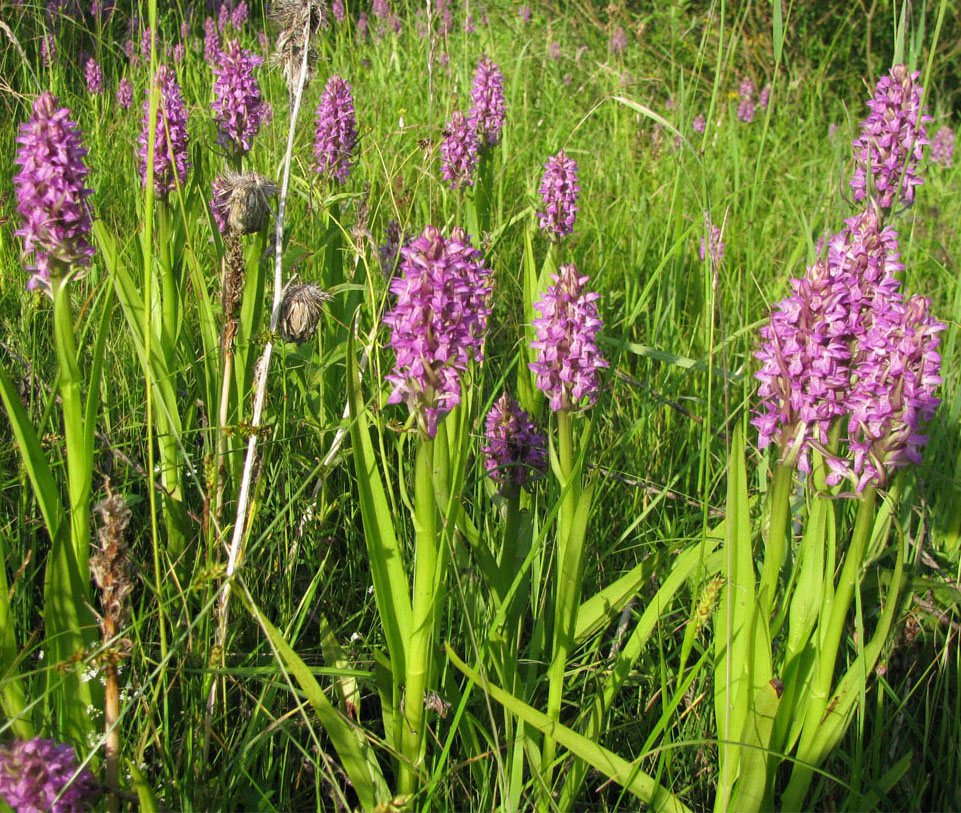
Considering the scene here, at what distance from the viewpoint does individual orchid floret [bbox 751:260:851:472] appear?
1.40 metres

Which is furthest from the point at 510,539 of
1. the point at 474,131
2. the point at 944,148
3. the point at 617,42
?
the point at 944,148

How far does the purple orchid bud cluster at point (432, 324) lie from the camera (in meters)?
1.40

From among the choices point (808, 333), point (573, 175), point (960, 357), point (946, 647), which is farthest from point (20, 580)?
point (960, 357)

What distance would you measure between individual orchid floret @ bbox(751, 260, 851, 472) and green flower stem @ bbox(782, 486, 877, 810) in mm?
172

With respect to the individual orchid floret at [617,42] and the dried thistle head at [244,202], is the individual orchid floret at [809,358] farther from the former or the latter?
the individual orchid floret at [617,42]

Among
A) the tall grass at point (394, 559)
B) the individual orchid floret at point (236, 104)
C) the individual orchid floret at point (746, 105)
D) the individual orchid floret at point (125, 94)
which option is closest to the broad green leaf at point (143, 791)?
the tall grass at point (394, 559)

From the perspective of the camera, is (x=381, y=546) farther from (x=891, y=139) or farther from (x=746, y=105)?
(x=746, y=105)

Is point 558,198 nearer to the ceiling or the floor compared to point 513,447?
nearer to the ceiling

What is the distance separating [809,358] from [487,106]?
111 inches

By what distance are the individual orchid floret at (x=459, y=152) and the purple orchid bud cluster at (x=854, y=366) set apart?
234 cm

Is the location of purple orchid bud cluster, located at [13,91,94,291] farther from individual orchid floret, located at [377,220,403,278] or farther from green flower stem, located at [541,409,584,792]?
individual orchid floret, located at [377,220,403,278]

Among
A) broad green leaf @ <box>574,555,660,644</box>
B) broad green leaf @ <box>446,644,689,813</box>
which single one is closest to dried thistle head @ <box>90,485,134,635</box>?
broad green leaf @ <box>446,644,689,813</box>

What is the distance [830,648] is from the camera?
154cm

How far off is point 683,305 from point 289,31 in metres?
2.31
